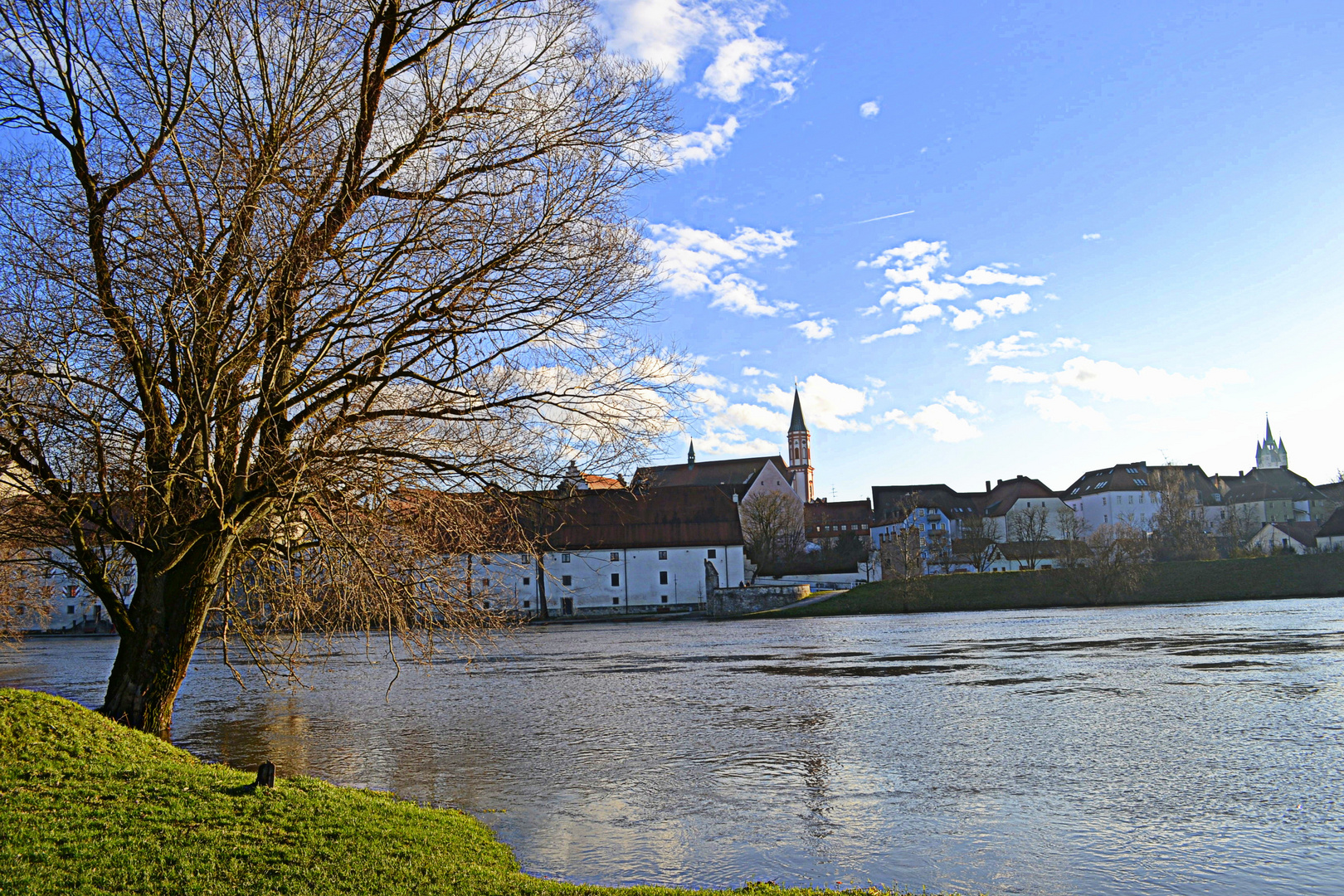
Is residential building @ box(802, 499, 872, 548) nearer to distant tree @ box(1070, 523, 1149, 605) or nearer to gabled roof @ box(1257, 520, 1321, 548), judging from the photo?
gabled roof @ box(1257, 520, 1321, 548)

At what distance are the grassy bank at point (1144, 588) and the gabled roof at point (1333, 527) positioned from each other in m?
39.5

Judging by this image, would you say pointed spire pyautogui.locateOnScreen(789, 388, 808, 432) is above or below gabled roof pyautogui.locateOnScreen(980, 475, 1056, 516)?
above

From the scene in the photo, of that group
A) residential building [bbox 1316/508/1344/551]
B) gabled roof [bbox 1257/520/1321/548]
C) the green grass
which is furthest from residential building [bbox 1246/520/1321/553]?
the green grass

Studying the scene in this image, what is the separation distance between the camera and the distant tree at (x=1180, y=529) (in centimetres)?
7375

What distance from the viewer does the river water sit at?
30.5 feet

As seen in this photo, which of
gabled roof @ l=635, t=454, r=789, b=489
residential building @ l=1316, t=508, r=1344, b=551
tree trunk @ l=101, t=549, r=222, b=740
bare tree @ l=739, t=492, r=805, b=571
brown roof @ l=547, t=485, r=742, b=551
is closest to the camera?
tree trunk @ l=101, t=549, r=222, b=740

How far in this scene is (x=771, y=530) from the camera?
8938 centimetres

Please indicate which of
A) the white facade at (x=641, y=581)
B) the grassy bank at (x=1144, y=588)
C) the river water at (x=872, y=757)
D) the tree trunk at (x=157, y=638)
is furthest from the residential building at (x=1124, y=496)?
the tree trunk at (x=157, y=638)

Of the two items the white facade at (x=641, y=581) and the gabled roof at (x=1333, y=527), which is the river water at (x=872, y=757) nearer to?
the white facade at (x=641, y=581)

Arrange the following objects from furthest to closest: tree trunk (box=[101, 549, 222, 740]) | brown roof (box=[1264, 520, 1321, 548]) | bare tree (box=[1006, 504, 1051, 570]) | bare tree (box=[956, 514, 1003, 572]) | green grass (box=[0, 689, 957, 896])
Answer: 1. brown roof (box=[1264, 520, 1321, 548])
2. bare tree (box=[1006, 504, 1051, 570])
3. bare tree (box=[956, 514, 1003, 572])
4. tree trunk (box=[101, 549, 222, 740])
5. green grass (box=[0, 689, 957, 896])

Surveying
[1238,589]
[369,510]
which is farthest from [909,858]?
[1238,589]

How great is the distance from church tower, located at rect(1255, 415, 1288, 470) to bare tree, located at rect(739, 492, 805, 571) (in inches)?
4519

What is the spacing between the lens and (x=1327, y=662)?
79.2ft

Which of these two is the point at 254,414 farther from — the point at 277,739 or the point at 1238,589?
the point at 1238,589
